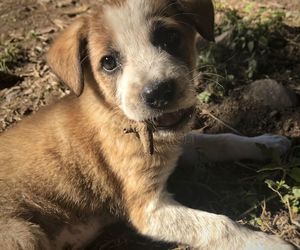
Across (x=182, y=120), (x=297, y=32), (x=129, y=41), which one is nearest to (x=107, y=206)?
(x=182, y=120)

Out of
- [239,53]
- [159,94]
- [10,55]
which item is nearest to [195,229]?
[159,94]

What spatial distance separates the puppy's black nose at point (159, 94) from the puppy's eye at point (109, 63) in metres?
0.51

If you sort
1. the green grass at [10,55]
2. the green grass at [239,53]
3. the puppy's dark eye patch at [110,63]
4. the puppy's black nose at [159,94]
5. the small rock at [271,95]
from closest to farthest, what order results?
the puppy's black nose at [159,94] < the puppy's dark eye patch at [110,63] < the small rock at [271,95] < the green grass at [239,53] < the green grass at [10,55]

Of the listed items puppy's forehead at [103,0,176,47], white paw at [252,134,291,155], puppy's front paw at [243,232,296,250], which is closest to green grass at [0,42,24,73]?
puppy's forehead at [103,0,176,47]

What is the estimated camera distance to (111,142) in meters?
4.47

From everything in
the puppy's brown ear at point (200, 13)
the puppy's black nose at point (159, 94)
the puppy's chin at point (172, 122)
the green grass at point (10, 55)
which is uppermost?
the puppy's brown ear at point (200, 13)

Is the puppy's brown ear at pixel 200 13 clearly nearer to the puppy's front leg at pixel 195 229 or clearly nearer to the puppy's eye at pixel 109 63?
the puppy's eye at pixel 109 63

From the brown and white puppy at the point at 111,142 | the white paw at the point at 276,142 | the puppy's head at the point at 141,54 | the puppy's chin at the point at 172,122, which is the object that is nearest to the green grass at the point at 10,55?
the brown and white puppy at the point at 111,142

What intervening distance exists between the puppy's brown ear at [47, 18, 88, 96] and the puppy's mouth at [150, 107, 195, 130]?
26.6 inches

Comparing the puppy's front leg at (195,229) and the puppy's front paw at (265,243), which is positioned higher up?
the puppy's front leg at (195,229)

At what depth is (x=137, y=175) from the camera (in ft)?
14.4

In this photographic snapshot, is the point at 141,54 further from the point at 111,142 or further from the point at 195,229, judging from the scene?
the point at 195,229

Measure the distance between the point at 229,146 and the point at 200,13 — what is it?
4.44ft

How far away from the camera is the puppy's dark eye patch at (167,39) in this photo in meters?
4.11
